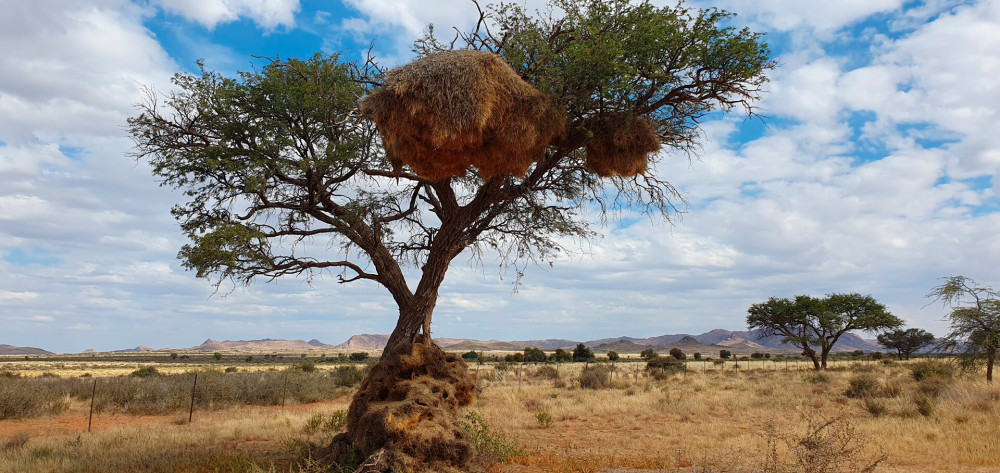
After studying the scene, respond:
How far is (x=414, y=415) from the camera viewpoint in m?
7.93

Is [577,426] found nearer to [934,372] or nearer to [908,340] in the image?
[934,372]

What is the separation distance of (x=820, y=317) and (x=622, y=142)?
144ft

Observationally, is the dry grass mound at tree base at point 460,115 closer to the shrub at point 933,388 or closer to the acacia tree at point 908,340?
the shrub at point 933,388

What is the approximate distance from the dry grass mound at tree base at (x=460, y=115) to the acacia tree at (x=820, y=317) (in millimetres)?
42613

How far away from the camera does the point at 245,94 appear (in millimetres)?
11180

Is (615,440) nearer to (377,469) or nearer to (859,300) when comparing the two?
(377,469)

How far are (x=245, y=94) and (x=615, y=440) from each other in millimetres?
9932

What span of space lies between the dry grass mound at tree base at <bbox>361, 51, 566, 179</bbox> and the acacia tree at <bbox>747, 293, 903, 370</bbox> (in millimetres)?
42613

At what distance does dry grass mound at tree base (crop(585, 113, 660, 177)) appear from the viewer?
29.6ft

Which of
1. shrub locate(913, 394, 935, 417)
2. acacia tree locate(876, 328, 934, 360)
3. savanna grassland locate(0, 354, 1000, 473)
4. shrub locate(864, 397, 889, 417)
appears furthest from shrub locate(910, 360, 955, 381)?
acacia tree locate(876, 328, 934, 360)

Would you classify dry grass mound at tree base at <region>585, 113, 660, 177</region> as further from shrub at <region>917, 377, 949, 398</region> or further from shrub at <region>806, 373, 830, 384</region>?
shrub at <region>806, 373, 830, 384</region>

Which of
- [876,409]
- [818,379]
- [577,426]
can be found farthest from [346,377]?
[818,379]

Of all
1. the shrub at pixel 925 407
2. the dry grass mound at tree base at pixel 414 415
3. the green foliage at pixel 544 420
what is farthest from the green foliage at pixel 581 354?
the dry grass mound at tree base at pixel 414 415

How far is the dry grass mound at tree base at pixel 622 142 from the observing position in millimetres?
9016
